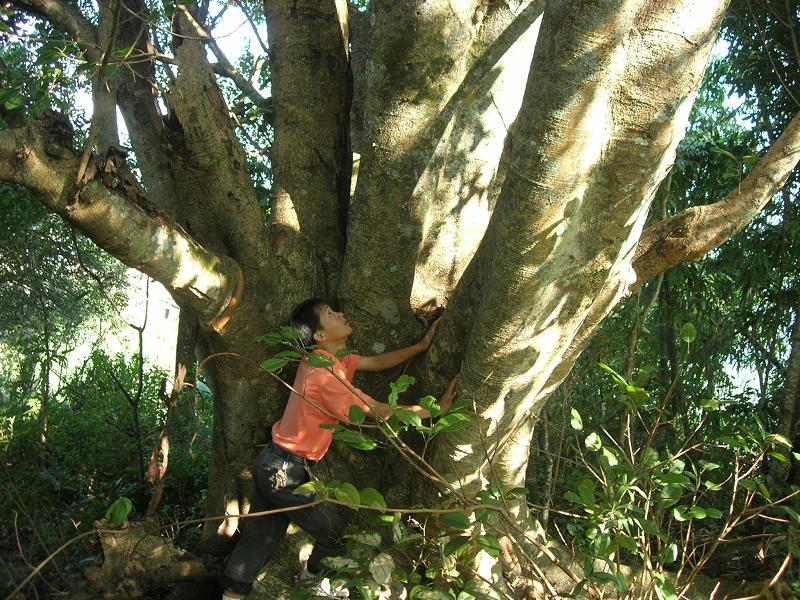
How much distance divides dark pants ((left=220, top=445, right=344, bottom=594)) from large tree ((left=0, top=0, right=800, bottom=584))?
0.25m

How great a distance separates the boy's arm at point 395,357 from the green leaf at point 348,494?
1.09m

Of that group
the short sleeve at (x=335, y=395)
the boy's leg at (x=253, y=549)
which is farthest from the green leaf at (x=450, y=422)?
the boy's leg at (x=253, y=549)

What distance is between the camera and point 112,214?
2580 mm

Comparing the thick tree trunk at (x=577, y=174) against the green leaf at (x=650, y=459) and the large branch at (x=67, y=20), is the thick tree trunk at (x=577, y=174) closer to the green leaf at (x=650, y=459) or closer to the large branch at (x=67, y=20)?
the green leaf at (x=650, y=459)

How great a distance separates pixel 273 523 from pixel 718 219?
238 cm

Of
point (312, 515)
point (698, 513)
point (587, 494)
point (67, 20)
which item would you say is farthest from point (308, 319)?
point (67, 20)

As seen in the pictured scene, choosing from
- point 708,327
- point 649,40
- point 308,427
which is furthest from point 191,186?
point 708,327

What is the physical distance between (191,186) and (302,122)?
61cm

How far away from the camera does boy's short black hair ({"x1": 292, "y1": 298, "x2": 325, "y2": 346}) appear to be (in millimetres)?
3219

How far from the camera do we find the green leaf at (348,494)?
A: 212 cm

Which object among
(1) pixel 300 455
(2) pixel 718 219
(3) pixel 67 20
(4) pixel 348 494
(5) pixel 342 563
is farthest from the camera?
(3) pixel 67 20

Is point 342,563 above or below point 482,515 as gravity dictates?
below

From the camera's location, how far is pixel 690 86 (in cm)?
190

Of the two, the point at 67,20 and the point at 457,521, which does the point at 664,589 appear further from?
the point at 67,20
